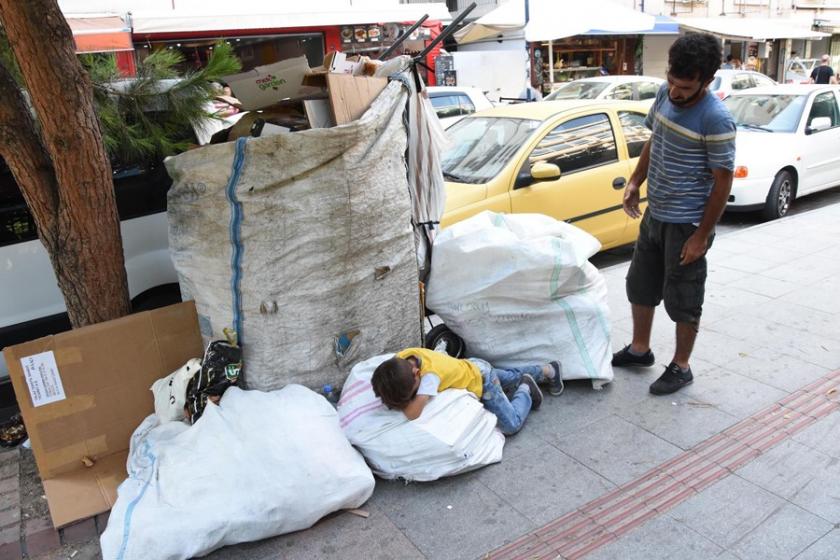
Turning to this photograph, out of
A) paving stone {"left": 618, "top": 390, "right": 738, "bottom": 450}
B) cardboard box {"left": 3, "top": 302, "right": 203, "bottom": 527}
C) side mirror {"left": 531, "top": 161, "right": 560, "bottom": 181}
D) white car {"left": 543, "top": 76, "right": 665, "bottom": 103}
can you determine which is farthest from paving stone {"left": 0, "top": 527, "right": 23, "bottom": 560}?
white car {"left": 543, "top": 76, "right": 665, "bottom": 103}

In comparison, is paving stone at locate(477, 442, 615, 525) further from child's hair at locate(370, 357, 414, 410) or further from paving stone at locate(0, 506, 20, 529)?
paving stone at locate(0, 506, 20, 529)

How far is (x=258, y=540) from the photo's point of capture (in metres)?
2.78

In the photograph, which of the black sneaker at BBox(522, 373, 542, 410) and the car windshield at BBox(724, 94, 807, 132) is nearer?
the black sneaker at BBox(522, 373, 542, 410)

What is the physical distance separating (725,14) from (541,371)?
25930mm

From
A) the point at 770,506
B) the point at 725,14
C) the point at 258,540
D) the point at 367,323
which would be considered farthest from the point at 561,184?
the point at 725,14

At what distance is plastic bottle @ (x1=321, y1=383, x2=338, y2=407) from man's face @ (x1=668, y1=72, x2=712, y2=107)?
7.40 ft

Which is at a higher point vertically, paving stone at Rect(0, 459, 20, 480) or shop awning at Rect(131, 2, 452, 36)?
shop awning at Rect(131, 2, 452, 36)

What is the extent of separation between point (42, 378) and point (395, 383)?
1662 mm

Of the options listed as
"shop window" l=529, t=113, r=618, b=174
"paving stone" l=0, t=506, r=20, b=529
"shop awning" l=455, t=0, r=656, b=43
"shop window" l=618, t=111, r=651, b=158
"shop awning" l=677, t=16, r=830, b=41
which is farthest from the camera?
"shop awning" l=677, t=16, r=830, b=41

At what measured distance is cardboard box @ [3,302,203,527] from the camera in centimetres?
314

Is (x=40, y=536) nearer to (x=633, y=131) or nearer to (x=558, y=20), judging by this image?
(x=633, y=131)

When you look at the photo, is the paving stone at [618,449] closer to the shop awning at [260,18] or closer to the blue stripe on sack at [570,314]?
the blue stripe on sack at [570,314]

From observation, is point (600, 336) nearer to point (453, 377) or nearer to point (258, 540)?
point (453, 377)

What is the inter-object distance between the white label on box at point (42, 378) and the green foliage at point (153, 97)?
1148 millimetres
